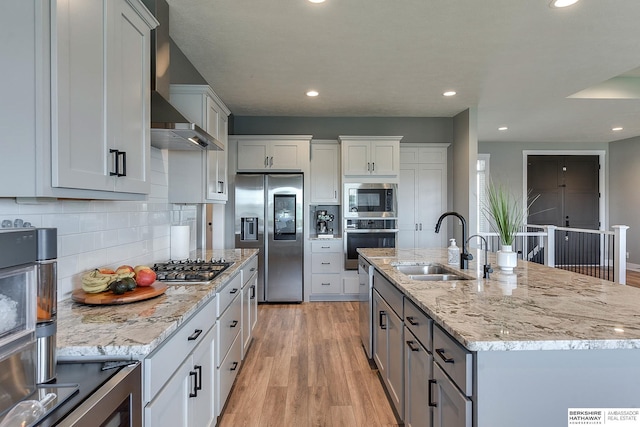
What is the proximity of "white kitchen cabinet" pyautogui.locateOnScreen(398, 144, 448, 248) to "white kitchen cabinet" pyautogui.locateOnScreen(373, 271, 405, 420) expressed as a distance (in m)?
2.80

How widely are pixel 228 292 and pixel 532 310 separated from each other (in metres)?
1.69

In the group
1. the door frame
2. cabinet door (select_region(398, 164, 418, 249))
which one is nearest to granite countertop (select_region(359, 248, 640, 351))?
cabinet door (select_region(398, 164, 418, 249))

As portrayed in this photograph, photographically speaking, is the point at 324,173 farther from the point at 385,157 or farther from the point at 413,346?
the point at 413,346

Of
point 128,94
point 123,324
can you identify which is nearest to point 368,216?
point 128,94

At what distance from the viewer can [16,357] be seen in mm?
806

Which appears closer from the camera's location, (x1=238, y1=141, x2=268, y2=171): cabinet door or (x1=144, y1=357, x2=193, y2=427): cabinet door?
(x1=144, y1=357, x2=193, y2=427): cabinet door

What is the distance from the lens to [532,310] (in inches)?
55.1

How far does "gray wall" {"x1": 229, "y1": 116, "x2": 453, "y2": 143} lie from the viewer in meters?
5.41

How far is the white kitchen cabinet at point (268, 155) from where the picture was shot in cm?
492

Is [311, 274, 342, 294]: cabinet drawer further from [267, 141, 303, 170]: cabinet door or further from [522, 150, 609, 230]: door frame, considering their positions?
[522, 150, 609, 230]: door frame

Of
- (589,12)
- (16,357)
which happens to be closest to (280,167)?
(589,12)

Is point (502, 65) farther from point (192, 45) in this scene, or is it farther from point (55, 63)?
point (55, 63)

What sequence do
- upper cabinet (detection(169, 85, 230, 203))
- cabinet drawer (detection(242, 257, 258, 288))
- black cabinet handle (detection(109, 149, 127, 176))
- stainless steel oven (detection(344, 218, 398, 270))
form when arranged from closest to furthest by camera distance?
black cabinet handle (detection(109, 149, 127, 176)), upper cabinet (detection(169, 85, 230, 203)), cabinet drawer (detection(242, 257, 258, 288)), stainless steel oven (detection(344, 218, 398, 270))

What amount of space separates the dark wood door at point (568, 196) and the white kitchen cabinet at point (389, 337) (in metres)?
6.38
